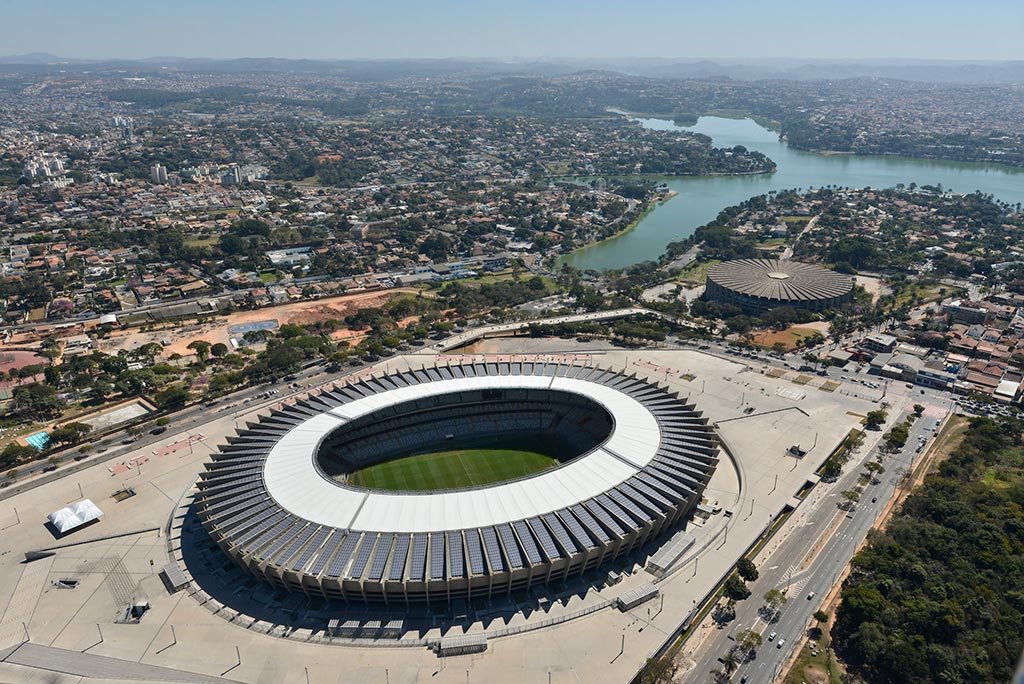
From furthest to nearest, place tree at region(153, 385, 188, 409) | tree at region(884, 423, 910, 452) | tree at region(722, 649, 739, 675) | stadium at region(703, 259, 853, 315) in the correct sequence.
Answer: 1. stadium at region(703, 259, 853, 315)
2. tree at region(153, 385, 188, 409)
3. tree at region(884, 423, 910, 452)
4. tree at region(722, 649, 739, 675)

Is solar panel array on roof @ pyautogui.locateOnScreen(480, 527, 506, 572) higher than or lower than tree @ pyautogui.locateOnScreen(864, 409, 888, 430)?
higher

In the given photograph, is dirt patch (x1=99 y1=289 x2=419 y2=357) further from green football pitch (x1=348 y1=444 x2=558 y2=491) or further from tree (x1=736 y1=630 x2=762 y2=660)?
tree (x1=736 y1=630 x2=762 y2=660)

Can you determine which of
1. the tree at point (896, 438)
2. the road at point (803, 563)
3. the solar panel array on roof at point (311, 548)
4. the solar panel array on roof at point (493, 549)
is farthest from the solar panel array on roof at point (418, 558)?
the tree at point (896, 438)

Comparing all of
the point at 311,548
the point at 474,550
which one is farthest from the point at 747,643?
the point at 311,548

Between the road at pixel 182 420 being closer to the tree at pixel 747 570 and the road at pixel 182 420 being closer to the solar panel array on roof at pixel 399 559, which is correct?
the solar panel array on roof at pixel 399 559

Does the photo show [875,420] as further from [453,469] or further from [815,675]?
[453,469]

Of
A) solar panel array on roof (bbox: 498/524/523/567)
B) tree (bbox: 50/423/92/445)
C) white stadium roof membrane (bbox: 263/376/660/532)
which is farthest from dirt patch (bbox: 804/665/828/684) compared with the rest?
tree (bbox: 50/423/92/445)
